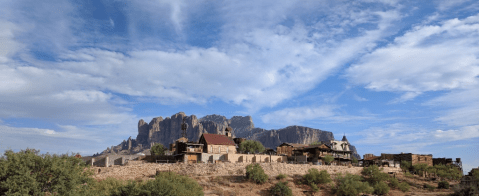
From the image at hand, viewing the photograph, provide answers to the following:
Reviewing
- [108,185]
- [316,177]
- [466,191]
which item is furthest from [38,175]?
[466,191]

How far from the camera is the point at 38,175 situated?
34375mm

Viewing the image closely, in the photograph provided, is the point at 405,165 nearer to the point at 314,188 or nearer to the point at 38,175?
the point at 314,188

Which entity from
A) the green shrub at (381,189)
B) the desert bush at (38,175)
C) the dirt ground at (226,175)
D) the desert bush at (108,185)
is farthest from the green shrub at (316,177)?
the desert bush at (38,175)

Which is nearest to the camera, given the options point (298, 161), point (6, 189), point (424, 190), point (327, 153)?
point (6, 189)

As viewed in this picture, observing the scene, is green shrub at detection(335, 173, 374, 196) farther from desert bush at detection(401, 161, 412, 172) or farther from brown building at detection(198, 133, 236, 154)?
desert bush at detection(401, 161, 412, 172)

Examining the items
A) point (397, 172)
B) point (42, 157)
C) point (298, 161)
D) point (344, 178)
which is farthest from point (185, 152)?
point (397, 172)

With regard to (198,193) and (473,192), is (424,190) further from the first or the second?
(198,193)

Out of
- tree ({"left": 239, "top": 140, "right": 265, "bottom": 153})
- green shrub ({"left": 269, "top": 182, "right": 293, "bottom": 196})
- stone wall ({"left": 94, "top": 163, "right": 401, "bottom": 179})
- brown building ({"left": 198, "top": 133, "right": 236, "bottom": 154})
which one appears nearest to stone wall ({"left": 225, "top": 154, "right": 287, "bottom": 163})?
brown building ({"left": 198, "top": 133, "right": 236, "bottom": 154})

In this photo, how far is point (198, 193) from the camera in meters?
43.2

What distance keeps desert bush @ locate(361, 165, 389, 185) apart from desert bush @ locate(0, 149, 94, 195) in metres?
59.6

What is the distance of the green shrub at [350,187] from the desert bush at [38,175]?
46290mm

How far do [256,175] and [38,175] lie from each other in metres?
37.2

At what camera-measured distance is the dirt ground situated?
5791 centimetres

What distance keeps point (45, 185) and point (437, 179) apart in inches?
3517
